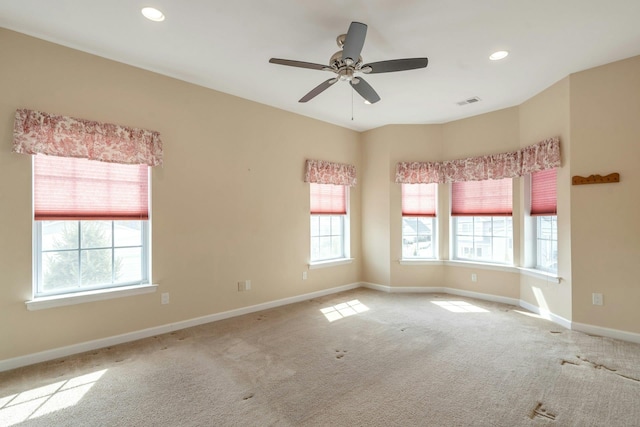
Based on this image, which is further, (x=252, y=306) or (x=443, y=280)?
(x=443, y=280)

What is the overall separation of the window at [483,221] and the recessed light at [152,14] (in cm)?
465

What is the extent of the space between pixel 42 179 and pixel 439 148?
5349mm

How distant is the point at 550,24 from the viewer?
263 centimetres

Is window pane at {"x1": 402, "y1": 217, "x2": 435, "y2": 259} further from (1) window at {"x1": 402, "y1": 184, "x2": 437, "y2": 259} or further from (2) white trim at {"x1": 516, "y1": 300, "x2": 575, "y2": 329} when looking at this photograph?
(2) white trim at {"x1": 516, "y1": 300, "x2": 575, "y2": 329}

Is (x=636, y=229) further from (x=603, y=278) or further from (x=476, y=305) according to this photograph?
(x=476, y=305)

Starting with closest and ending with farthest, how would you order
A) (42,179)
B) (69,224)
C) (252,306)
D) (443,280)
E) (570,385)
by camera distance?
(570,385) < (42,179) < (69,224) < (252,306) < (443,280)

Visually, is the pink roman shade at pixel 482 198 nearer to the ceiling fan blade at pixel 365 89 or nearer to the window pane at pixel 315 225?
the window pane at pixel 315 225

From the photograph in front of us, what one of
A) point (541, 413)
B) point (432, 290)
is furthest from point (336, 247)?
point (541, 413)

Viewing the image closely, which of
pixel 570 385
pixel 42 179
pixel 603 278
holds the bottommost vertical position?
pixel 570 385

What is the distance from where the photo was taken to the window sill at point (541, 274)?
385 cm

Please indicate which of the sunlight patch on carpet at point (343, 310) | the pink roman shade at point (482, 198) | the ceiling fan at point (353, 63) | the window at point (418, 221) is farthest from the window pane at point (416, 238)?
the ceiling fan at point (353, 63)

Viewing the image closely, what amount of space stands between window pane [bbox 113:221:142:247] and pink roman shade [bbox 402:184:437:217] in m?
4.03

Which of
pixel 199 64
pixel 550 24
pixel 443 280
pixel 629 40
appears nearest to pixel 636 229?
pixel 629 40

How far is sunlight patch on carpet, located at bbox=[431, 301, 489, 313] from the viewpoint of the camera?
4.30 metres
